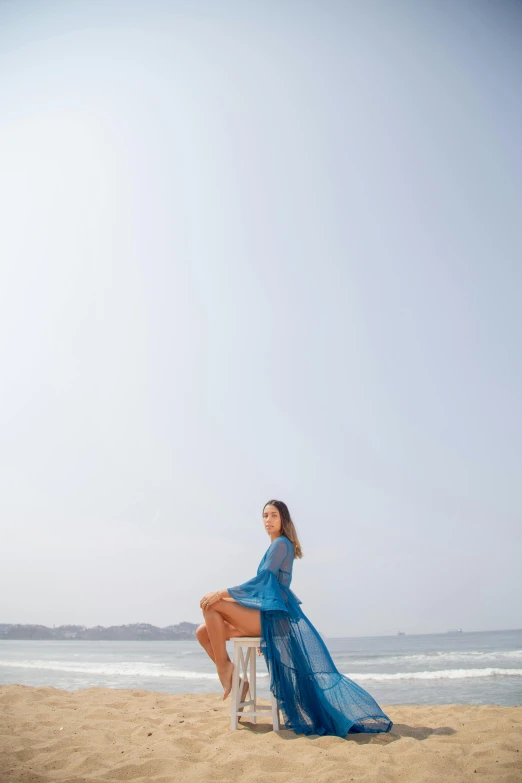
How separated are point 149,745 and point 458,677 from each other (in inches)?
363

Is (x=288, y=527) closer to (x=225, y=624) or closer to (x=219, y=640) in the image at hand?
(x=225, y=624)

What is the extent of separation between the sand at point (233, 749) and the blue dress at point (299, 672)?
0.14 meters

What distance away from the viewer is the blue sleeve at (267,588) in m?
4.07

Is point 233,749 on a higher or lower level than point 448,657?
higher

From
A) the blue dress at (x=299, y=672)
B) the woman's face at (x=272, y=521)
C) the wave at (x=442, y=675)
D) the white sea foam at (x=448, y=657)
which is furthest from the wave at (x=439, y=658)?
the woman's face at (x=272, y=521)

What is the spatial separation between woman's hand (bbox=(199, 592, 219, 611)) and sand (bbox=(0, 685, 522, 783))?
932 mm

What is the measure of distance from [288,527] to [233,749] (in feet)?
5.63

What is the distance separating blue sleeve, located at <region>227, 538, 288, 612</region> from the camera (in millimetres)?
4066

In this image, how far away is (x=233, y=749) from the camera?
3479 mm

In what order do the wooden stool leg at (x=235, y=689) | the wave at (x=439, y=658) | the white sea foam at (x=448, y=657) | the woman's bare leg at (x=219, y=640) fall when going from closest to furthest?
the wooden stool leg at (x=235, y=689)
the woman's bare leg at (x=219, y=640)
the wave at (x=439, y=658)
the white sea foam at (x=448, y=657)

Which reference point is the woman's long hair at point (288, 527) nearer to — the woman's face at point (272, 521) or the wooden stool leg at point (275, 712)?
the woman's face at point (272, 521)

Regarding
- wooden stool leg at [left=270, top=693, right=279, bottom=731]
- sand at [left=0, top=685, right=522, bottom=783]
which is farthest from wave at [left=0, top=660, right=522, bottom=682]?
wooden stool leg at [left=270, top=693, right=279, bottom=731]

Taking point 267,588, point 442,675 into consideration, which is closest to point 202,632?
point 267,588

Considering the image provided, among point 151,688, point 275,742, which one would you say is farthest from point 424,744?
point 151,688
